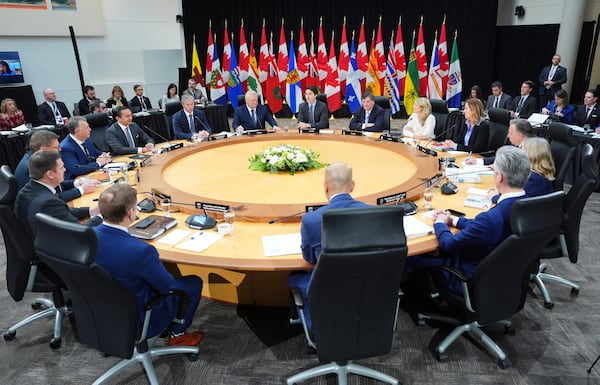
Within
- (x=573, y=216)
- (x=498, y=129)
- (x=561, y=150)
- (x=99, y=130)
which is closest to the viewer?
(x=573, y=216)

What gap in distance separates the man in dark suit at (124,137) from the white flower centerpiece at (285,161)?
5.24 ft

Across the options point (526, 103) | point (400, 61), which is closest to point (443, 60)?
point (400, 61)

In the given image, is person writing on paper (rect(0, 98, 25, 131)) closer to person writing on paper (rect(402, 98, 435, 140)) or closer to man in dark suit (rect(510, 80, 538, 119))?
person writing on paper (rect(402, 98, 435, 140))

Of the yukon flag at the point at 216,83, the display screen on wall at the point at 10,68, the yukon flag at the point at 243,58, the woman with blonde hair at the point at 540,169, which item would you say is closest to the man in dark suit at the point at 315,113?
the woman with blonde hair at the point at 540,169

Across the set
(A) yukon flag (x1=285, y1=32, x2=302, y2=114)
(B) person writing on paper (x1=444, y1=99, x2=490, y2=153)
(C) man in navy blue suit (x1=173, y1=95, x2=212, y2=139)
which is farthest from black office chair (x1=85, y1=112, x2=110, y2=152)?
(A) yukon flag (x1=285, y1=32, x2=302, y2=114)

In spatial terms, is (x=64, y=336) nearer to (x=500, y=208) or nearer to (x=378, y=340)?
(x=378, y=340)

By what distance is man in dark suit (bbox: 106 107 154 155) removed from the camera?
5.08m

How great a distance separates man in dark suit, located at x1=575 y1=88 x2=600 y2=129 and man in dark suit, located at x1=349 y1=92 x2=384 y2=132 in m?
3.18

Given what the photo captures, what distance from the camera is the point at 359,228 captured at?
6.27 feet

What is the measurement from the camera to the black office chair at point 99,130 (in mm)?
5418

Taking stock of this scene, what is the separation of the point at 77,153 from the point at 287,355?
120 inches

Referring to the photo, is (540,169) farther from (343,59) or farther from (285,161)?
(343,59)

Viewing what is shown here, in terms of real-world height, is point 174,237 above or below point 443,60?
below

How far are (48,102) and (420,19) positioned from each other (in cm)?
870
